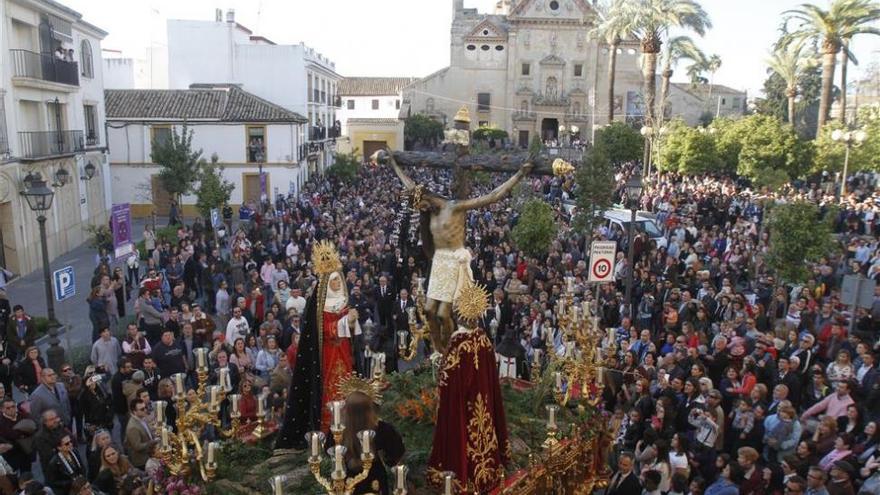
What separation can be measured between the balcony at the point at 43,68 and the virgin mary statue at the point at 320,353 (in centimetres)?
1811

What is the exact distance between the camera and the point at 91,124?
2731 cm

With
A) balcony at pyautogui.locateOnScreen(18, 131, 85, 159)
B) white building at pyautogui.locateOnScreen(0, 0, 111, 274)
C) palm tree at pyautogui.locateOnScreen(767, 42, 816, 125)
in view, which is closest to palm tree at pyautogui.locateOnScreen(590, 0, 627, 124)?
palm tree at pyautogui.locateOnScreen(767, 42, 816, 125)

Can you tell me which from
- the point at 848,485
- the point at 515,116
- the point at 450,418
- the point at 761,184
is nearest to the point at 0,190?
the point at 450,418

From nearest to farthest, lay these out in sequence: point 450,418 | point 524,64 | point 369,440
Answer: point 369,440 < point 450,418 < point 524,64

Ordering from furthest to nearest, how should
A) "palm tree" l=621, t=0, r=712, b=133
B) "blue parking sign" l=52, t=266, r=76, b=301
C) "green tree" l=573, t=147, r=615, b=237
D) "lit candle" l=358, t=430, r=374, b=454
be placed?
1. "palm tree" l=621, t=0, r=712, b=133
2. "green tree" l=573, t=147, r=615, b=237
3. "blue parking sign" l=52, t=266, r=76, b=301
4. "lit candle" l=358, t=430, r=374, b=454

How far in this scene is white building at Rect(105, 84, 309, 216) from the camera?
32.7 m

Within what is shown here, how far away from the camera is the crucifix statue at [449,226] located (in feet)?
22.3

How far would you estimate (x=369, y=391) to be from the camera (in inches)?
233

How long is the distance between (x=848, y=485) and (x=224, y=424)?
742 cm

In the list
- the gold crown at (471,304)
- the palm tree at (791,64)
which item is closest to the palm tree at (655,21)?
the palm tree at (791,64)

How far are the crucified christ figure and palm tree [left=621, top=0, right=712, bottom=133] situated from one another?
28849mm

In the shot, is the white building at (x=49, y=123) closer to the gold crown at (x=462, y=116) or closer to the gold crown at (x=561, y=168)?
the gold crown at (x=462, y=116)

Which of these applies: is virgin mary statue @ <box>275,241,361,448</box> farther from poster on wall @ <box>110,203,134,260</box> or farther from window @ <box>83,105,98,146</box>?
window @ <box>83,105,98,146</box>

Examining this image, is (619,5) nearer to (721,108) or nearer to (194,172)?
(194,172)
